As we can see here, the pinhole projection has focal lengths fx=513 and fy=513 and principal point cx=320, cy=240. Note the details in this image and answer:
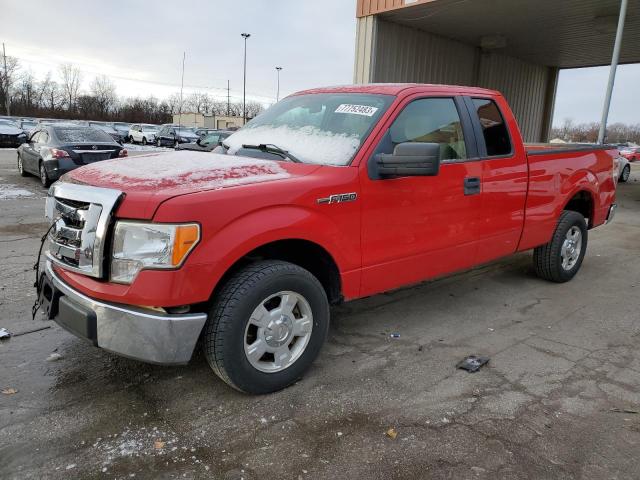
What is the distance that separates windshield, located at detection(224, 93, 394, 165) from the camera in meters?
3.54

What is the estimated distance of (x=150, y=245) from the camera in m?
2.61

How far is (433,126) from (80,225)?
2.61 m

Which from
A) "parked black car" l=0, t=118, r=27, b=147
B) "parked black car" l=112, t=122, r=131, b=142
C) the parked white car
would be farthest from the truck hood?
"parked black car" l=112, t=122, r=131, b=142

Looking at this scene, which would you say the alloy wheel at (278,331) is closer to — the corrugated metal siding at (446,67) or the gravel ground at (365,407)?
the gravel ground at (365,407)

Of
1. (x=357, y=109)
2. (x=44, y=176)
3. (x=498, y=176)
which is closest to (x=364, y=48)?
(x=44, y=176)

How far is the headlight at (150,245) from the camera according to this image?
2588mm

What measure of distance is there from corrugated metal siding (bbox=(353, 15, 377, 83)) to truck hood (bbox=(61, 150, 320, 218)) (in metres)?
11.4

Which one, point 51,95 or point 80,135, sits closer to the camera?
point 80,135

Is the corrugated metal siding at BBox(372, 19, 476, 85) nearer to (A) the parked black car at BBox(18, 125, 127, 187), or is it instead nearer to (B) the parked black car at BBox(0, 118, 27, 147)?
(A) the parked black car at BBox(18, 125, 127, 187)

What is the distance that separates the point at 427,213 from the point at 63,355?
9.19 ft

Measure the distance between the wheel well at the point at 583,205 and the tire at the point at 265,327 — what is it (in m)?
4.01

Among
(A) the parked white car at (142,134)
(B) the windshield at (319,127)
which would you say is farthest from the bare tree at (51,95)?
(B) the windshield at (319,127)

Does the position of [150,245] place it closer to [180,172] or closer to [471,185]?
[180,172]

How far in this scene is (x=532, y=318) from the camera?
464 centimetres
